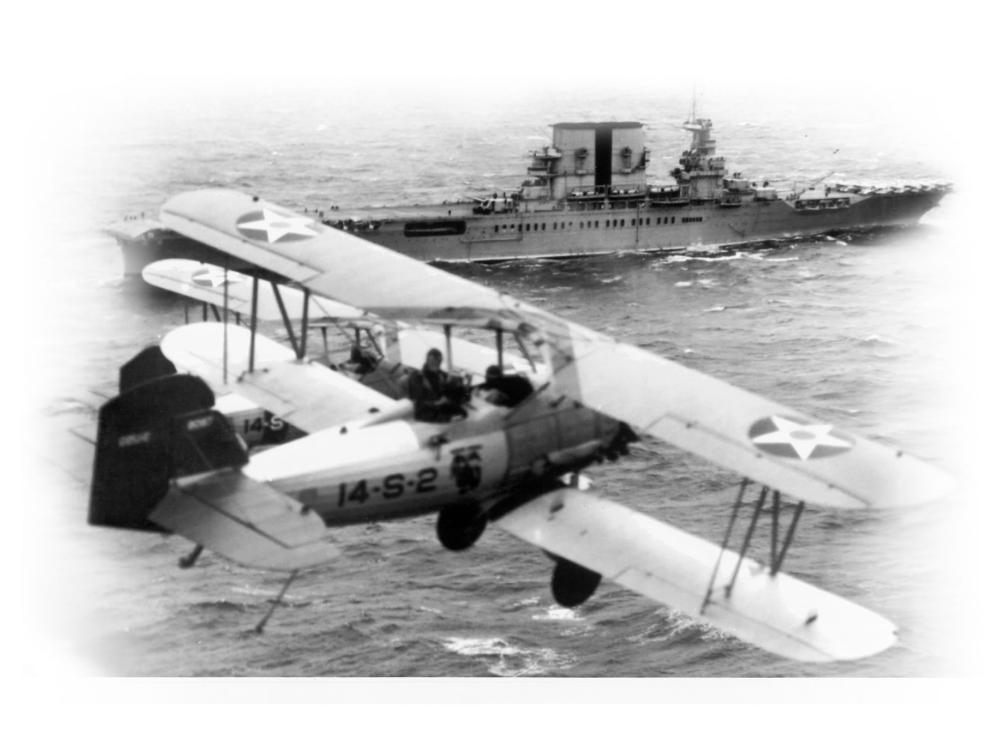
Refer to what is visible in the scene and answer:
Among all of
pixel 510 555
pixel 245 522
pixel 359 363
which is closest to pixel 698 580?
pixel 245 522

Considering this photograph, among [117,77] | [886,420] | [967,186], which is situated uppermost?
[117,77]

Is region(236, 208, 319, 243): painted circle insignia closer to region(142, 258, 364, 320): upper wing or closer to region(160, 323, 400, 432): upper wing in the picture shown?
region(160, 323, 400, 432): upper wing

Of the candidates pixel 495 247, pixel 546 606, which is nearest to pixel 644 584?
pixel 546 606

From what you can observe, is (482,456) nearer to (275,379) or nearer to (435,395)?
(435,395)

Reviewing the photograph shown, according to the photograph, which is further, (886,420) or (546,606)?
(886,420)

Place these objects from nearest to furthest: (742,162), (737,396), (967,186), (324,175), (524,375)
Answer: (737,396) → (524,375) → (967,186) → (324,175) → (742,162)

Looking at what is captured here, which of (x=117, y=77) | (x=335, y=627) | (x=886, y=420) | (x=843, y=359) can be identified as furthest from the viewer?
(x=843, y=359)

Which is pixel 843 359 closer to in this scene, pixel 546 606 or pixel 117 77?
pixel 546 606

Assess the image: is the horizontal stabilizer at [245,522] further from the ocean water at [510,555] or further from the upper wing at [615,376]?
the upper wing at [615,376]
